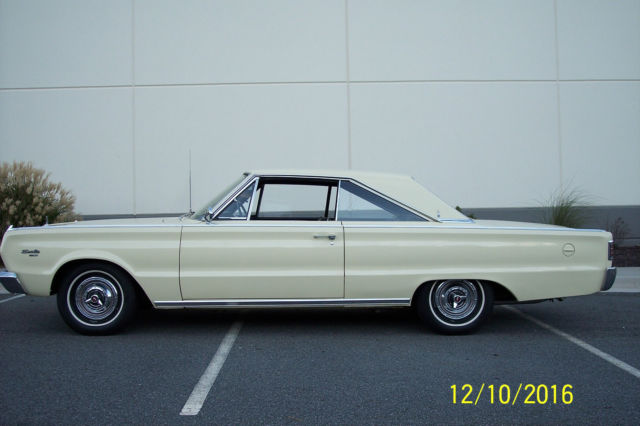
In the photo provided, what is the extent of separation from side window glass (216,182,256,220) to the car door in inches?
3.3

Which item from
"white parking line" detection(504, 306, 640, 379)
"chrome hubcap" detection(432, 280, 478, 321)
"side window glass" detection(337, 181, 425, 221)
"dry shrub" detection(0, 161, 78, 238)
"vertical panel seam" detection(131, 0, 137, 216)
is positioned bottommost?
"white parking line" detection(504, 306, 640, 379)

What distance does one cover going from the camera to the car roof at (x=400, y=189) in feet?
16.8

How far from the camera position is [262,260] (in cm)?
487

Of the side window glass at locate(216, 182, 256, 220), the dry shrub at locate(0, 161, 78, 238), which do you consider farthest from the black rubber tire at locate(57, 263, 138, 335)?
the dry shrub at locate(0, 161, 78, 238)

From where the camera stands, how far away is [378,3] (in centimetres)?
1116

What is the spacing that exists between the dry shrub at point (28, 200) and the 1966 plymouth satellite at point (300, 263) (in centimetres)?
446

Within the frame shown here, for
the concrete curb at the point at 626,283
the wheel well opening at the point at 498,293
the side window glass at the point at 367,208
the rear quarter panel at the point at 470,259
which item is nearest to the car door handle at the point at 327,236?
the rear quarter panel at the point at 470,259

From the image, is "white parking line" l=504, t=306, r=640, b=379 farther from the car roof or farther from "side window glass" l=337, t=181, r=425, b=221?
"side window glass" l=337, t=181, r=425, b=221

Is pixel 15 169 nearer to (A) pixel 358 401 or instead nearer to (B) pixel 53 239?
(B) pixel 53 239

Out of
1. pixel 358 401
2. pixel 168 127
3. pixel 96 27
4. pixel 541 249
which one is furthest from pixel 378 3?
pixel 358 401

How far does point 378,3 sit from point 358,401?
9596mm

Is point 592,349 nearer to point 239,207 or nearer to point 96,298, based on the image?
point 239,207

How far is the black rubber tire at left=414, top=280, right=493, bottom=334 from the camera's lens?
5.04 metres

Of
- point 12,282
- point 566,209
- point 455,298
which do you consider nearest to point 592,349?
point 455,298
